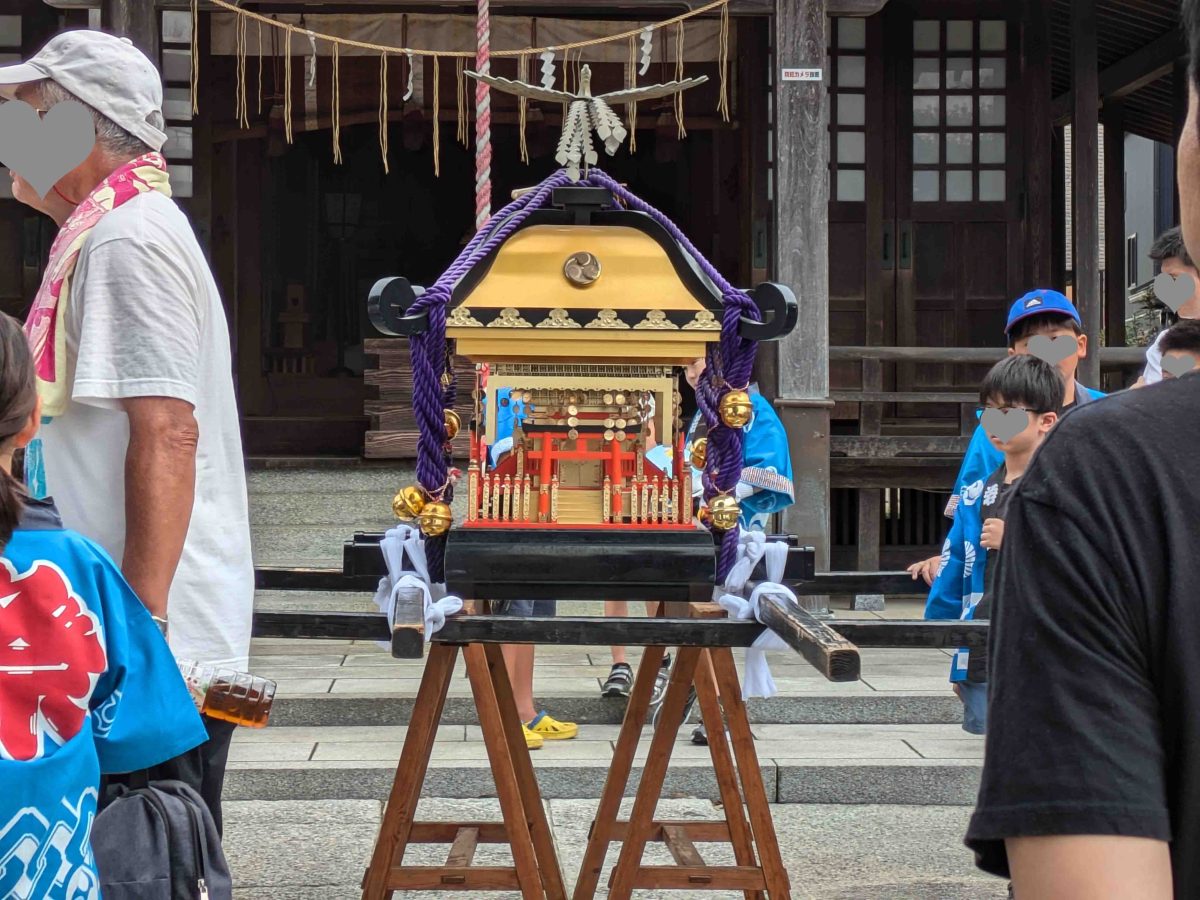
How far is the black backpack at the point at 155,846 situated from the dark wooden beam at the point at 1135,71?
8.97 metres

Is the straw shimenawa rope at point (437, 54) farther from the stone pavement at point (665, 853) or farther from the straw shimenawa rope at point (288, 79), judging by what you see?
the stone pavement at point (665, 853)

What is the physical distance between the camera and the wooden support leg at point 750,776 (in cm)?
314

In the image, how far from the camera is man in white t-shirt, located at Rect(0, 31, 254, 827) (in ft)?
7.66

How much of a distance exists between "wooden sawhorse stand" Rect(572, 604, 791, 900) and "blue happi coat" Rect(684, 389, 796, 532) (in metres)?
1.81

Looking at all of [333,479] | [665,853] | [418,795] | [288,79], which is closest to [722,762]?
[418,795]

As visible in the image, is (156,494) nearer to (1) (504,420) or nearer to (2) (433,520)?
(2) (433,520)

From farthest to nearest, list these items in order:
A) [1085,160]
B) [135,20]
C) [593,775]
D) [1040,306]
Result: [1085,160]
[135,20]
[593,775]
[1040,306]

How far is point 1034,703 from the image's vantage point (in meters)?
0.96

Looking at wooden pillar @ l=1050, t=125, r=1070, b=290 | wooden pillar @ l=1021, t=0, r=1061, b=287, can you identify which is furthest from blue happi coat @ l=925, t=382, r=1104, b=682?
wooden pillar @ l=1050, t=125, r=1070, b=290

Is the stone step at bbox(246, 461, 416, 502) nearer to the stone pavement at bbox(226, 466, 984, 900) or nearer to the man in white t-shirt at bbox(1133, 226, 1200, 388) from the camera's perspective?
the stone pavement at bbox(226, 466, 984, 900)

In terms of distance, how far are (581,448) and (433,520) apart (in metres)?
0.40

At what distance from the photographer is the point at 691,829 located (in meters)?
3.71

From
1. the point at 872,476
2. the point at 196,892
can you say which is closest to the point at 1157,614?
the point at 196,892

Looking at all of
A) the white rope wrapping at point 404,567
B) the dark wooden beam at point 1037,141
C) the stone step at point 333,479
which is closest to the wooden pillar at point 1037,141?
the dark wooden beam at point 1037,141
